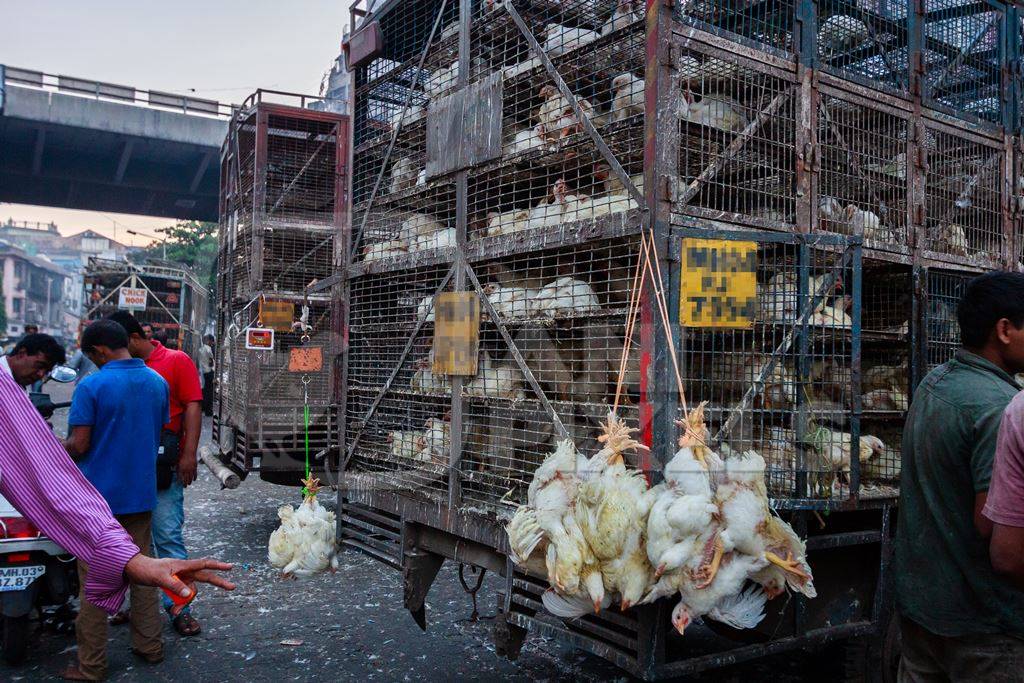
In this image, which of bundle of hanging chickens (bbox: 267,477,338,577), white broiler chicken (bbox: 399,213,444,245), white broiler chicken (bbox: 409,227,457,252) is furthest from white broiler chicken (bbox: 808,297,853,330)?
bundle of hanging chickens (bbox: 267,477,338,577)

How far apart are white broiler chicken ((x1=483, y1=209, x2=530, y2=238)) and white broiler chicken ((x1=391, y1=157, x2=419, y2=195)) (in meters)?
1.15

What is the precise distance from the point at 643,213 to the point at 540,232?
2.49ft

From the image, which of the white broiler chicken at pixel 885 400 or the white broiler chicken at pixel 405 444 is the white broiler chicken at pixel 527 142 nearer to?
the white broiler chicken at pixel 405 444

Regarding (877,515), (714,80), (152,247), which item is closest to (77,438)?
(714,80)

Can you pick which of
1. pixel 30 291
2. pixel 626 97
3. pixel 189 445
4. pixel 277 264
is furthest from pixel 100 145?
pixel 30 291

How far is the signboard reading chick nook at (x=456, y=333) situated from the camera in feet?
13.8

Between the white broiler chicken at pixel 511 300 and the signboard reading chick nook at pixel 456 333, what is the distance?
0.38 ft

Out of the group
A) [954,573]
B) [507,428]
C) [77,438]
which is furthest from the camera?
[77,438]

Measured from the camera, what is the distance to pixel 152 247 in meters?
38.2

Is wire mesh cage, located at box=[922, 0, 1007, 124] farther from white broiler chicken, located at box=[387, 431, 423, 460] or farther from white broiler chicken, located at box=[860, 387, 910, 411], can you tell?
white broiler chicken, located at box=[387, 431, 423, 460]

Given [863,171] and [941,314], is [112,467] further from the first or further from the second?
[941,314]

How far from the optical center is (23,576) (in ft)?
15.1

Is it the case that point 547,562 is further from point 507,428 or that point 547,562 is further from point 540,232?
point 540,232

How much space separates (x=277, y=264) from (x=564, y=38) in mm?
6701
